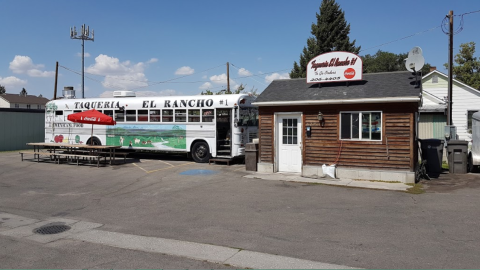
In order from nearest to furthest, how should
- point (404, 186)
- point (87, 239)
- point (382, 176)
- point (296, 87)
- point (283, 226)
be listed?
point (87, 239)
point (283, 226)
point (404, 186)
point (382, 176)
point (296, 87)

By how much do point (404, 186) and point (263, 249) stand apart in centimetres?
666

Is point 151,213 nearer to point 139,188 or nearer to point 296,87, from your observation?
point 139,188

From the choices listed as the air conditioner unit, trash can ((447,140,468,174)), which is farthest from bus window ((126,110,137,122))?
trash can ((447,140,468,174))

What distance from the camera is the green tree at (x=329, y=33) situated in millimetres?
38594

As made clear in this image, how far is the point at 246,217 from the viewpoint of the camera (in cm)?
764

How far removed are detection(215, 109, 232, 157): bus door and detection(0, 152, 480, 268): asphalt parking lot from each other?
2.63m

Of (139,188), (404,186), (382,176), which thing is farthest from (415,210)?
(139,188)

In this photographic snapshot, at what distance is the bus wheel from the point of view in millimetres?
16141

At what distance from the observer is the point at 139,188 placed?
432 inches

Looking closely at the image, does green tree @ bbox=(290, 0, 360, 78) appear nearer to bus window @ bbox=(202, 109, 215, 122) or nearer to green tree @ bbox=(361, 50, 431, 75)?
bus window @ bbox=(202, 109, 215, 122)

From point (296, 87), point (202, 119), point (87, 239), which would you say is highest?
point (296, 87)

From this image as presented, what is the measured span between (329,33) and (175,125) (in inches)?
1075

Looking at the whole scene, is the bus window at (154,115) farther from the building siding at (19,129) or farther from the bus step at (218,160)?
the building siding at (19,129)

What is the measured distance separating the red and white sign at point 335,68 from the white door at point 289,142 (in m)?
1.58
